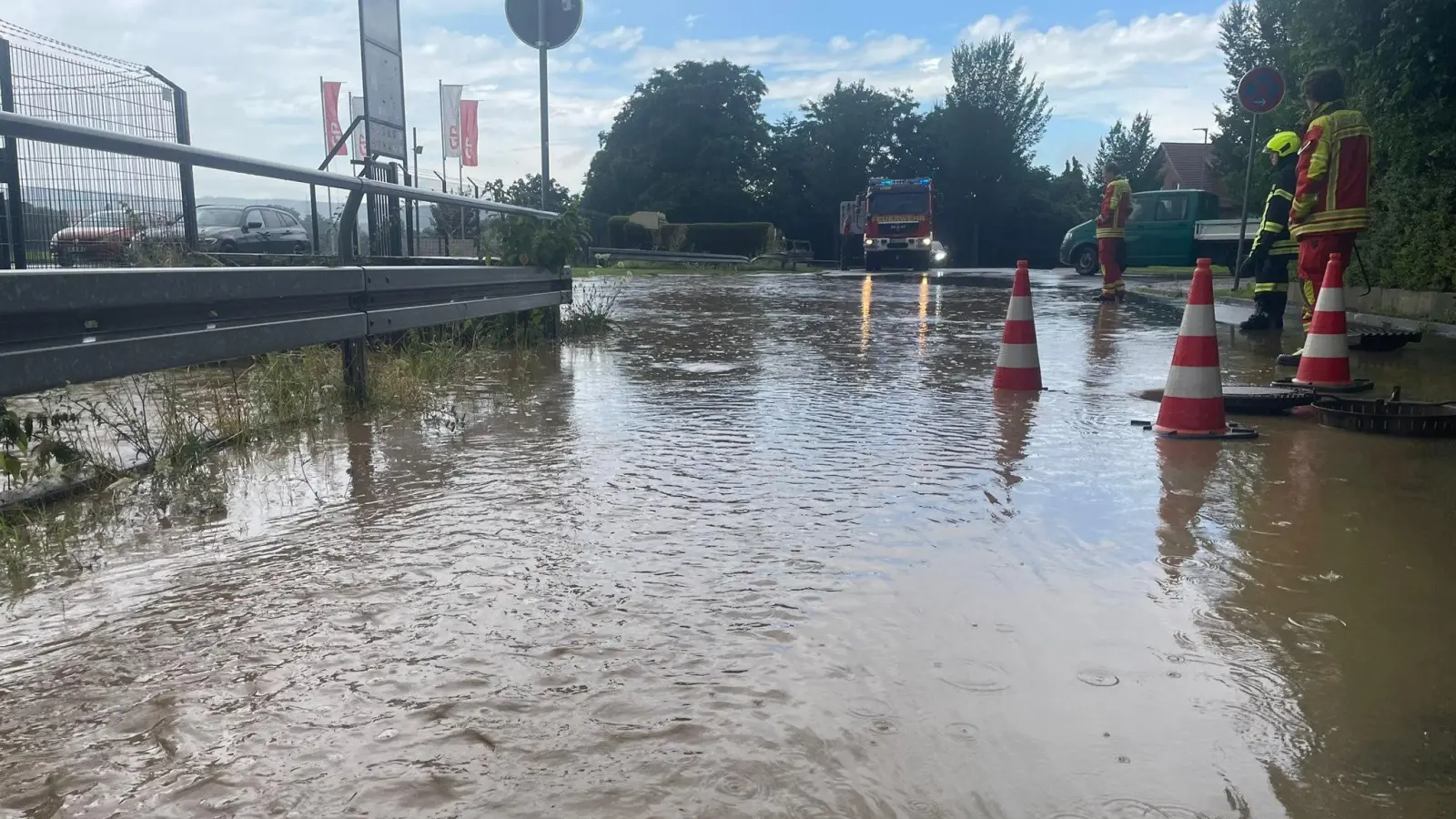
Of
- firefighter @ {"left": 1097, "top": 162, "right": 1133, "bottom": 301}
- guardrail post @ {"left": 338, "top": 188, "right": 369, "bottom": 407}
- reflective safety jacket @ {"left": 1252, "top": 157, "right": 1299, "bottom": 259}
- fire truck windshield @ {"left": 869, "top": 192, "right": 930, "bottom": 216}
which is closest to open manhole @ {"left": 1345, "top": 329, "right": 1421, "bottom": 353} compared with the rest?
reflective safety jacket @ {"left": 1252, "top": 157, "right": 1299, "bottom": 259}

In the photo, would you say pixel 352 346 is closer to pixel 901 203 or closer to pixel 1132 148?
pixel 901 203

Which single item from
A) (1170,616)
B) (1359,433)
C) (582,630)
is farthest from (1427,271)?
(582,630)

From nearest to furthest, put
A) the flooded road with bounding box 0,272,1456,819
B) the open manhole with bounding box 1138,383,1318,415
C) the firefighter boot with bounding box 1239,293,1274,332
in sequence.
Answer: the flooded road with bounding box 0,272,1456,819 < the open manhole with bounding box 1138,383,1318,415 < the firefighter boot with bounding box 1239,293,1274,332

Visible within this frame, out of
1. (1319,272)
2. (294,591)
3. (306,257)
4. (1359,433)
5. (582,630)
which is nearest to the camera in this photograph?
(582,630)

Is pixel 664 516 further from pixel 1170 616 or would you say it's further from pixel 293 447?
pixel 293 447

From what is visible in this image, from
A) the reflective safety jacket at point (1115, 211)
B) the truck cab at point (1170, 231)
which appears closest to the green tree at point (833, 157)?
the truck cab at point (1170, 231)

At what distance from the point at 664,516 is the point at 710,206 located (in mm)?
59197

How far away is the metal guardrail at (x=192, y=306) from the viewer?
3.50m

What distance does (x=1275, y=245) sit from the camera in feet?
35.4

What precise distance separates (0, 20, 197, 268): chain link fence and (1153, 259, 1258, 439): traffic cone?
4.73 m

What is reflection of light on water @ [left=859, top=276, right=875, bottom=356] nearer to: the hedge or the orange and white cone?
the orange and white cone

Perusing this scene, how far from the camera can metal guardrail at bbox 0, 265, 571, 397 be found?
3.49 metres

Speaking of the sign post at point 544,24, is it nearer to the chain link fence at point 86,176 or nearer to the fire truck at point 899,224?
the chain link fence at point 86,176

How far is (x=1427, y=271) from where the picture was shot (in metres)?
12.2
